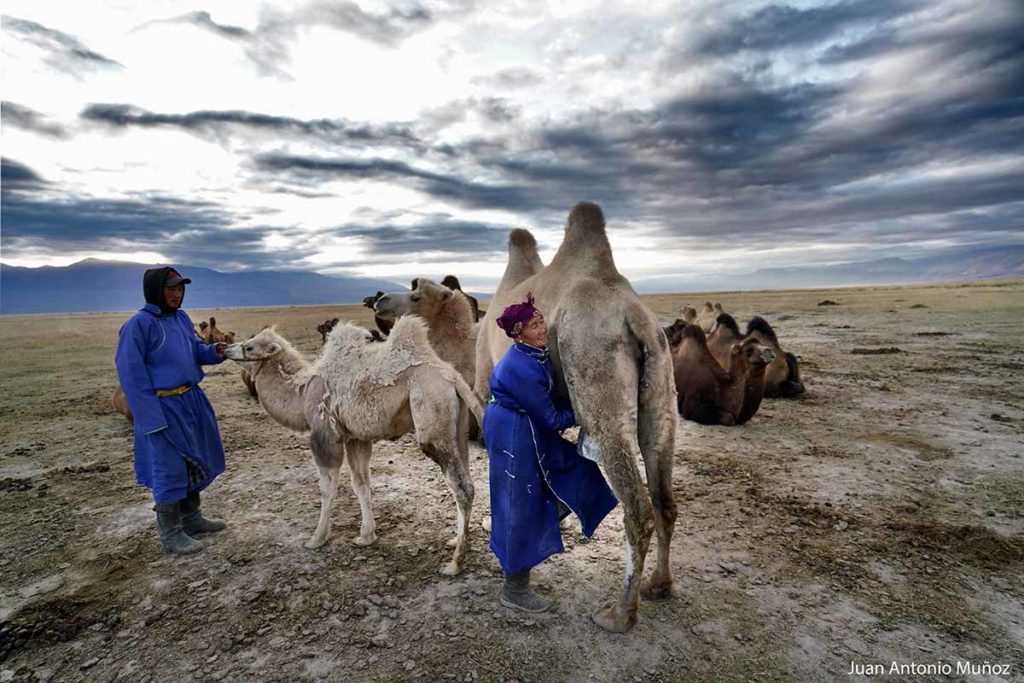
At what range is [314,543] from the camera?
4945 mm

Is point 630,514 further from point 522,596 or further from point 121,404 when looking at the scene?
point 121,404

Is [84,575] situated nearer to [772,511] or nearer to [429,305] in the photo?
[429,305]

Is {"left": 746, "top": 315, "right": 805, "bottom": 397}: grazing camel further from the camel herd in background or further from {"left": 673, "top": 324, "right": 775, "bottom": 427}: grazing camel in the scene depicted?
the camel herd in background

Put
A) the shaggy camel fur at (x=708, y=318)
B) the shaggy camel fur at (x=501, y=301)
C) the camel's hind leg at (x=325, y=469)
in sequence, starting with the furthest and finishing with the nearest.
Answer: the shaggy camel fur at (x=708, y=318)
the shaggy camel fur at (x=501, y=301)
the camel's hind leg at (x=325, y=469)

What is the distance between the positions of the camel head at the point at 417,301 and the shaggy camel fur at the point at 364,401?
5.00 feet

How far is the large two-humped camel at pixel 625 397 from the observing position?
3586 mm

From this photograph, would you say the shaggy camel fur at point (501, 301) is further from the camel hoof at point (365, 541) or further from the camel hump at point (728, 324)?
the camel hump at point (728, 324)

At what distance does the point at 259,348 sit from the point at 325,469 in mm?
1433

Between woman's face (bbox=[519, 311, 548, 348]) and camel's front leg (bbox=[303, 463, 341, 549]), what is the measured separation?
8.36 feet

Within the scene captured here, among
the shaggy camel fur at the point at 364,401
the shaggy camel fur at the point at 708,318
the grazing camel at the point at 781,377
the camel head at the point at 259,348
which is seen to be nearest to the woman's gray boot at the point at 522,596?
the shaggy camel fur at the point at 364,401

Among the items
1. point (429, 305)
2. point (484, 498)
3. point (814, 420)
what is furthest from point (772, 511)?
point (429, 305)

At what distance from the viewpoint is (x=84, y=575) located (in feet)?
15.1

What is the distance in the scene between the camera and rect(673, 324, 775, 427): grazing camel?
348 inches

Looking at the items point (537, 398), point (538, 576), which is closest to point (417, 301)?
point (537, 398)
